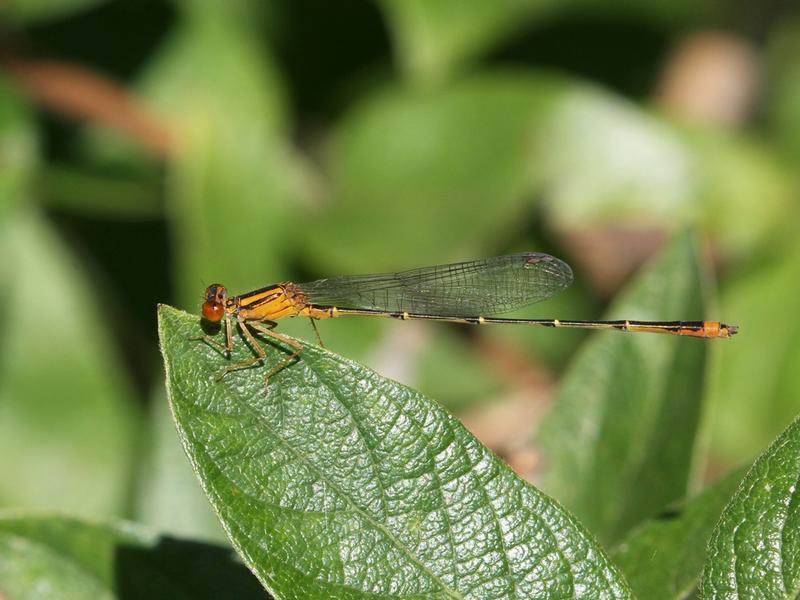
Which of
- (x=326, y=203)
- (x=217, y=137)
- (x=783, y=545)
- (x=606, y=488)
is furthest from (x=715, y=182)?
(x=783, y=545)

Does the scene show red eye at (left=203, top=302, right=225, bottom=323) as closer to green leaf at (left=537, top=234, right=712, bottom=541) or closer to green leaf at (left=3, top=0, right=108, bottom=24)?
green leaf at (left=537, top=234, right=712, bottom=541)

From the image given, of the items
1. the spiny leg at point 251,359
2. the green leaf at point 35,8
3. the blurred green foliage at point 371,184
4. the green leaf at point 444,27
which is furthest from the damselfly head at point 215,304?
the green leaf at point 35,8

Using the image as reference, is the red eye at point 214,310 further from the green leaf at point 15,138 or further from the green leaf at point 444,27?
Answer: the green leaf at point 444,27

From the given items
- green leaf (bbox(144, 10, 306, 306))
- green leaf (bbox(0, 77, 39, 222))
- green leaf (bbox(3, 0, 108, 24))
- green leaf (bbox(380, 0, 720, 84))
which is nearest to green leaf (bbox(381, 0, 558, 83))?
green leaf (bbox(380, 0, 720, 84))

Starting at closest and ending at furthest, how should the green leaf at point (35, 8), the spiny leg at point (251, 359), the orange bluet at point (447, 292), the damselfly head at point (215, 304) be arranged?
the spiny leg at point (251, 359) → the damselfly head at point (215, 304) → the orange bluet at point (447, 292) → the green leaf at point (35, 8)

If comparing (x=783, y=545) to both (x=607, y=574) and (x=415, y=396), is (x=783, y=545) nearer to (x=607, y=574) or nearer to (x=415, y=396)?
(x=607, y=574)

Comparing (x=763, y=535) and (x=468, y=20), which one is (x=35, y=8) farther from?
(x=763, y=535)
